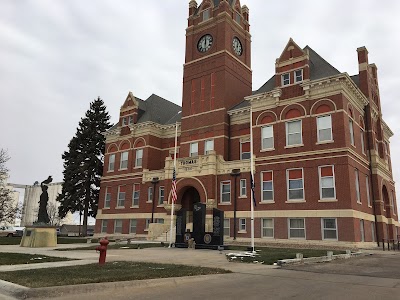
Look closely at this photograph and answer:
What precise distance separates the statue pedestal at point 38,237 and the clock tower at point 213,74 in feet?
59.3

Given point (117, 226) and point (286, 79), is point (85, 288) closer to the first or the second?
point (286, 79)

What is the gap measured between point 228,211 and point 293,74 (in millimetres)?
14986

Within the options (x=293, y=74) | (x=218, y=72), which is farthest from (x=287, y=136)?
(x=218, y=72)

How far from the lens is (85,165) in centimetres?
4912

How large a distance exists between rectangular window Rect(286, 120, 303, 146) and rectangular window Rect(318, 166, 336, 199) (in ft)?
11.4

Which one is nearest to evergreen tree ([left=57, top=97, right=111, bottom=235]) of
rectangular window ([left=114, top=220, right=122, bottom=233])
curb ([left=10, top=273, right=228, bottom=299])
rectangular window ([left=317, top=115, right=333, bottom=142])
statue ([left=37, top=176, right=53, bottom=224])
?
rectangular window ([left=114, top=220, right=122, bottom=233])

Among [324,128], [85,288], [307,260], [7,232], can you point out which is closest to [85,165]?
[7,232]

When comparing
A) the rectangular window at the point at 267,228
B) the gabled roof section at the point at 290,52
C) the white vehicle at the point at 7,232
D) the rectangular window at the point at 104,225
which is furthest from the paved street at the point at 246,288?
the white vehicle at the point at 7,232

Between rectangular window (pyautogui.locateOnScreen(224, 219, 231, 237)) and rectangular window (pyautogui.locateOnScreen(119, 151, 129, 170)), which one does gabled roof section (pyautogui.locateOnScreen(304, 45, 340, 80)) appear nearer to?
rectangular window (pyautogui.locateOnScreen(224, 219, 231, 237))

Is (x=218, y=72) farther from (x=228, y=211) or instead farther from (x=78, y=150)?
(x=78, y=150)

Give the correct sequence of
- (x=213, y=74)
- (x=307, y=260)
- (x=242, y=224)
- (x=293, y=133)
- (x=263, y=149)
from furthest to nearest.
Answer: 1. (x=213, y=74)
2. (x=263, y=149)
3. (x=242, y=224)
4. (x=293, y=133)
5. (x=307, y=260)

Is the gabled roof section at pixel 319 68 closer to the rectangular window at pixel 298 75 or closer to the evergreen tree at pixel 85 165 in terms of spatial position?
the rectangular window at pixel 298 75

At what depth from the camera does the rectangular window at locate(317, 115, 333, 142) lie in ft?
99.7

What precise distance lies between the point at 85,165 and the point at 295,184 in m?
30.8
